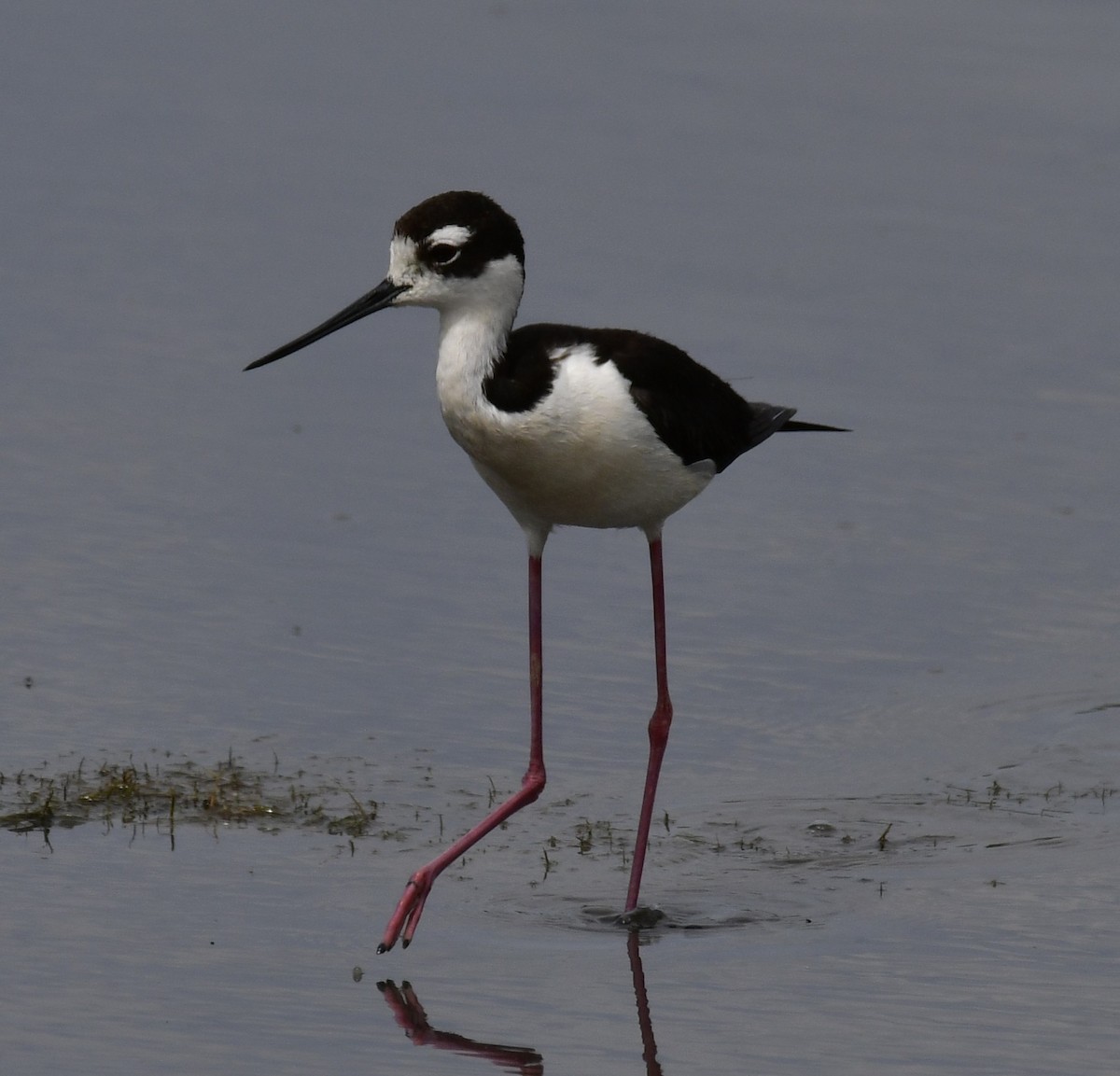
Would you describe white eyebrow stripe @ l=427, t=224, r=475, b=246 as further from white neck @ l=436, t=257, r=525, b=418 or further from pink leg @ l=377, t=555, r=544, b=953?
pink leg @ l=377, t=555, r=544, b=953

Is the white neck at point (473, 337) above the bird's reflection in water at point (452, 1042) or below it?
above

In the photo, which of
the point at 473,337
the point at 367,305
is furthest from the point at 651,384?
the point at 367,305

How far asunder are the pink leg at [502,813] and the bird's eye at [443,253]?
0.98m

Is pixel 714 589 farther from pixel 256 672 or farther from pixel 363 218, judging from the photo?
pixel 363 218

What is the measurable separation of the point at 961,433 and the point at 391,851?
13.6ft

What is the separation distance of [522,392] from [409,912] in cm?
132

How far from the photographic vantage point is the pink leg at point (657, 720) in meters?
6.79

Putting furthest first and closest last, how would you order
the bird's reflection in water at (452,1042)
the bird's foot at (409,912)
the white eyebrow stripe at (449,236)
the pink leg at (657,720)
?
the pink leg at (657,720) → the white eyebrow stripe at (449,236) → the bird's foot at (409,912) → the bird's reflection in water at (452,1042)

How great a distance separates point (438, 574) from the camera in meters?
8.80

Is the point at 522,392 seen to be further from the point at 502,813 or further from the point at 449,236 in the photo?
the point at 502,813

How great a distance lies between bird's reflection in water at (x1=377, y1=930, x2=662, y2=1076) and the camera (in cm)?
562

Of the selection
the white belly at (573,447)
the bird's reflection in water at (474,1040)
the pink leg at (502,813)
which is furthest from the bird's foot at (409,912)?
the white belly at (573,447)

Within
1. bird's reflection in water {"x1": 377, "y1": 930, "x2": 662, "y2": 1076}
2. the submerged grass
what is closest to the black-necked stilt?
bird's reflection in water {"x1": 377, "y1": 930, "x2": 662, "y2": 1076}

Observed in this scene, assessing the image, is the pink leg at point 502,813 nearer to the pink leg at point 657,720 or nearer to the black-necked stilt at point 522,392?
the black-necked stilt at point 522,392
